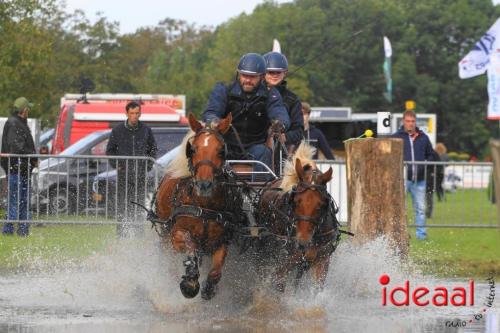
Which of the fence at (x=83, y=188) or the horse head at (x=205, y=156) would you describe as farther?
the fence at (x=83, y=188)

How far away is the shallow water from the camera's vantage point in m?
11.2

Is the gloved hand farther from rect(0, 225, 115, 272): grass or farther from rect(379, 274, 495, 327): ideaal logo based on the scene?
rect(0, 225, 115, 272): grass

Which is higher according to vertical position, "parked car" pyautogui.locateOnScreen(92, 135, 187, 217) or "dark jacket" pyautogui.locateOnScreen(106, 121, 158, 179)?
"dark jacket" pyautogui.locateOnScreen(106, 121, 158, 179)

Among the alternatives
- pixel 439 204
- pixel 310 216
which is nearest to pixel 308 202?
pixel 310 216

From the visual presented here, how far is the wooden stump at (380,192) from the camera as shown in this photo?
14883 mm

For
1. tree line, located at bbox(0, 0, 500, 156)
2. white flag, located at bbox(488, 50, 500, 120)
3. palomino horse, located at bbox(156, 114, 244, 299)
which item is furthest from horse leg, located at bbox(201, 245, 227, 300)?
tree line, located at bbox(0, 0, 500, 156)

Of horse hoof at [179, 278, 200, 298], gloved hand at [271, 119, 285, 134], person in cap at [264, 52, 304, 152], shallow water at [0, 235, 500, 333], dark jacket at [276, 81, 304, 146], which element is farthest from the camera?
person in cap at [264, 52, 304, 152]

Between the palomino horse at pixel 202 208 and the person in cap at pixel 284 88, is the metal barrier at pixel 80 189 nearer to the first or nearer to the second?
the person in cap at pixel 284 88

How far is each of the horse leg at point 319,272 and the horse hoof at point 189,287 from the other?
3.42 feet

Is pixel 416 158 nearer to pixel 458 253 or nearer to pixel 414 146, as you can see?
pixel 414 146

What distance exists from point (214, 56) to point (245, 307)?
8943 cm

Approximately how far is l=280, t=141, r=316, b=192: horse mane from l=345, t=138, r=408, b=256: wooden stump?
2318 millimetres

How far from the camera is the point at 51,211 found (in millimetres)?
18016

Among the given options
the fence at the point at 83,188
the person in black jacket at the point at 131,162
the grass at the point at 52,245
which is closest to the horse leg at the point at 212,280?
the grass at the point at 52,245
